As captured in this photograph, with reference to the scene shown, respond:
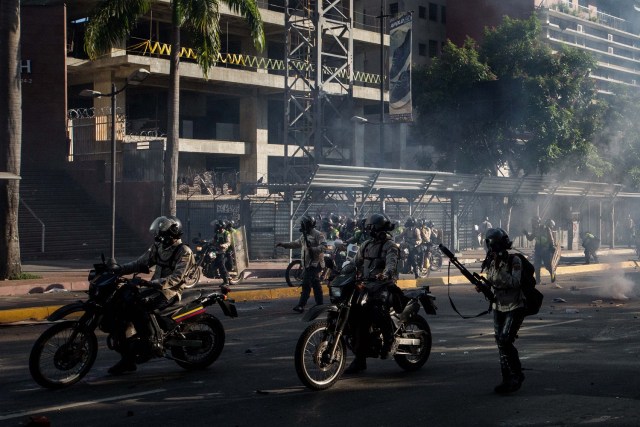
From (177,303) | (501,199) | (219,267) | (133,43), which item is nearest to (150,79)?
(133,43)

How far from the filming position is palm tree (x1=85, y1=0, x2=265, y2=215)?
23.8 meters

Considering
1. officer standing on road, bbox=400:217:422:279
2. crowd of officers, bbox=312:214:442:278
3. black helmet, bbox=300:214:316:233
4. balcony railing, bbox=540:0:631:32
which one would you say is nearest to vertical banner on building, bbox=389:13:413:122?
crowd of officers, bbox=312:214:442:278

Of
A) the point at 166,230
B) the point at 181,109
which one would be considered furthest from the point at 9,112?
the point at 181,109

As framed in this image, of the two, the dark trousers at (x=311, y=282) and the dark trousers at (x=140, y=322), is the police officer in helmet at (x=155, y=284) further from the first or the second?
the dark trousers at (x=311, y=282)

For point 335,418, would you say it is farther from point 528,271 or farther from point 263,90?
point 263,90

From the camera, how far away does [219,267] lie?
20781 mm

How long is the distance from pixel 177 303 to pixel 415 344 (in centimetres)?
251

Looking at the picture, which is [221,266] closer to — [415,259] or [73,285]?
[73,285]

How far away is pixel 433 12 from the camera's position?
6266 cm

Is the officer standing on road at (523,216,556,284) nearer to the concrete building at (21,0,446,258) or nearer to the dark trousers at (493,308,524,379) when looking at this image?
the concrete building at (21,0,446,258)

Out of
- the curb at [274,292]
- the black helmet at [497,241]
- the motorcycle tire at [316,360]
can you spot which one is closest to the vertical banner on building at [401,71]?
the curb at [274,292]

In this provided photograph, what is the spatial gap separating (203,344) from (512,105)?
109ft

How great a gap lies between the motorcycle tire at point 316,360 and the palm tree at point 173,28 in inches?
649

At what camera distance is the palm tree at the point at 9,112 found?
64.6 feet
